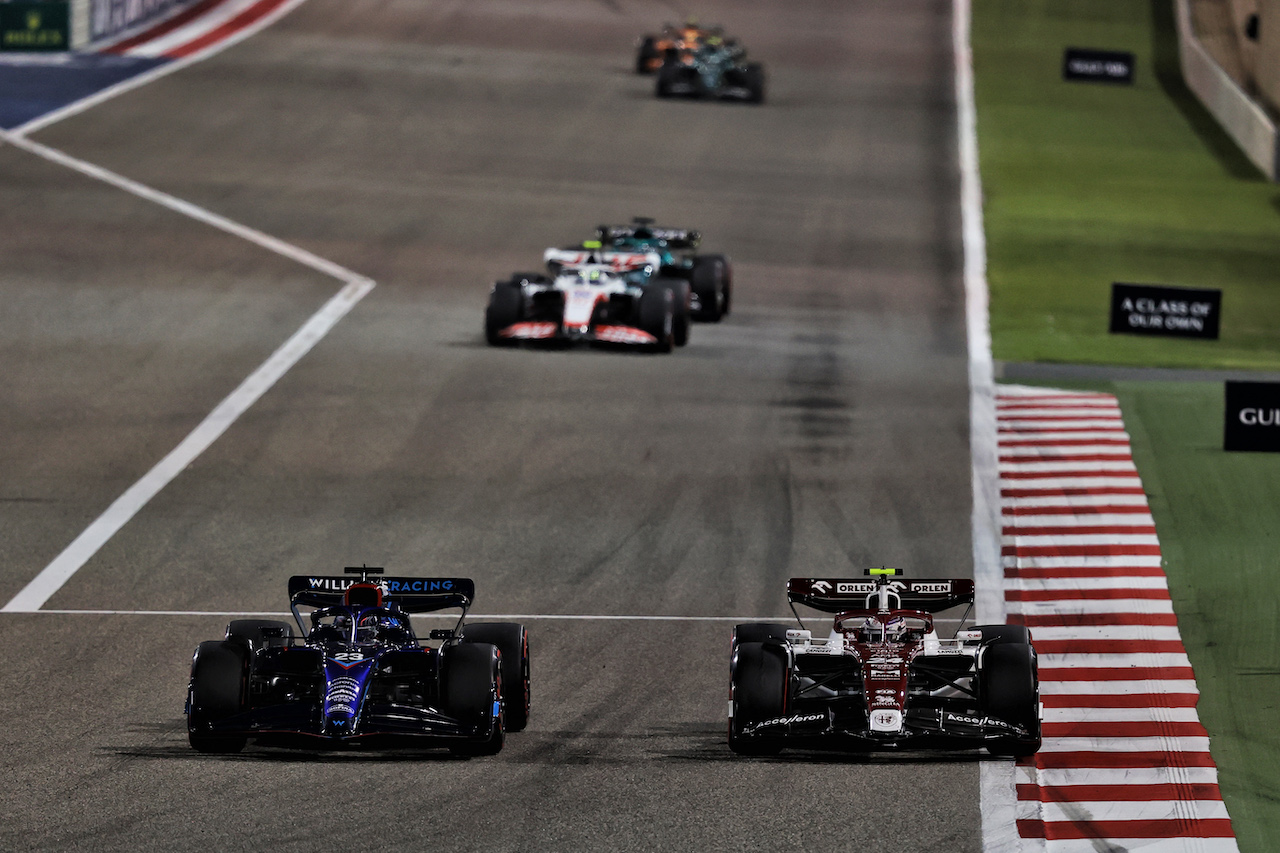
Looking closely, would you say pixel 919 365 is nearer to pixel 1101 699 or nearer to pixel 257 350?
pixel 257 350

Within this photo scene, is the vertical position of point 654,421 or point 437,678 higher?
point 437,678

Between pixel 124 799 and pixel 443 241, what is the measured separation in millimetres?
24369

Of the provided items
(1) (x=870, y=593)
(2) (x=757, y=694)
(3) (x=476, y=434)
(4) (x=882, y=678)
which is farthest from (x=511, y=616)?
(3) (x=476, y=434)

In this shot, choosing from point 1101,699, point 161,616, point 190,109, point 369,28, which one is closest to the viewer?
point 1101,699

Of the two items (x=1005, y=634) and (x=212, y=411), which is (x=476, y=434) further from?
(x=1005, y=634)

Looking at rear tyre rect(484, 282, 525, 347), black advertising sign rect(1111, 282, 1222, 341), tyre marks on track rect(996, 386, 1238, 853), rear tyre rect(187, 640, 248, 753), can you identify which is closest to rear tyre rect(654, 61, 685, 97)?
rear tyre rect(484, 282, 525, 347)

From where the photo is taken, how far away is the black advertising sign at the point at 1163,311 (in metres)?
27.5

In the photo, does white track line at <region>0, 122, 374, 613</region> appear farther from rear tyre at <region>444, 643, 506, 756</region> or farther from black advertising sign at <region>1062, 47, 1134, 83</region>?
black advertising sign at <region>1062, 47, 1134, 83</region>

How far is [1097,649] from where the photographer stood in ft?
57.8

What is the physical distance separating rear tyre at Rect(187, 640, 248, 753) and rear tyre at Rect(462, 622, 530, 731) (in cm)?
154

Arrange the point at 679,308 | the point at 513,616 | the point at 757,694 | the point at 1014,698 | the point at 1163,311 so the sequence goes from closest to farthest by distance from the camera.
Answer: the point at 1014,698, the point at 757,694, the point at 513,616, the point at 1163,311, the point at 679,308

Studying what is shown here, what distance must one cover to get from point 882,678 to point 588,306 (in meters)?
15.2

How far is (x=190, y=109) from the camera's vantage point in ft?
160

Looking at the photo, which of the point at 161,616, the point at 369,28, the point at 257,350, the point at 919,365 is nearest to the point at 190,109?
the point at 369,28
